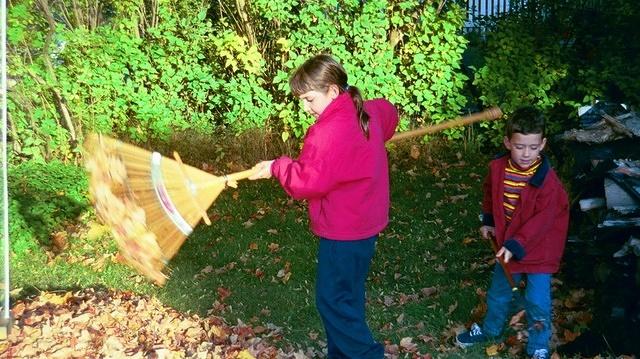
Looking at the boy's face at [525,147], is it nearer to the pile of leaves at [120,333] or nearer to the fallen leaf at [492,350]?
the fallen leaf at [492,350]

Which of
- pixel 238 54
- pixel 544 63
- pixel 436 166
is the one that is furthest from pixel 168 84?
pixel 544 63

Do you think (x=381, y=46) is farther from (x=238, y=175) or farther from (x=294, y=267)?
(x=238, y=175)

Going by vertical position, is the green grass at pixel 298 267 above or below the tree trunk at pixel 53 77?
below

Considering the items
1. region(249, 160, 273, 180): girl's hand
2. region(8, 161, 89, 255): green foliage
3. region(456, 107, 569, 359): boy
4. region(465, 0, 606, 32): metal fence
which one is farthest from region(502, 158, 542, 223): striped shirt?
region(465, 0, 606, 32): metal fence

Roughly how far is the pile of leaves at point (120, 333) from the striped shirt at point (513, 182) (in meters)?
1.57

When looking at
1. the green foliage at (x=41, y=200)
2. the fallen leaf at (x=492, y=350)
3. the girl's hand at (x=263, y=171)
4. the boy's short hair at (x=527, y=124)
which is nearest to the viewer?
the girl's hand at (x=263, y=171)

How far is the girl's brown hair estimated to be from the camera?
365 centimetres

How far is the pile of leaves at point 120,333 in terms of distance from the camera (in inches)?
165

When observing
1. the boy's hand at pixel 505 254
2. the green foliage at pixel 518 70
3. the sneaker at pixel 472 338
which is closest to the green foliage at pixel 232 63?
the green foliage at pixel 518 70

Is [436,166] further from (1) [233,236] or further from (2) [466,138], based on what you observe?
(1) [233,236]

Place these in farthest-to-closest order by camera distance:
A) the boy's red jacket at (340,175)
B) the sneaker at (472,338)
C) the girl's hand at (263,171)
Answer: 1. the sneaker at (472,338)
2. the girl's hand at (263,171)
3. the boy's red jacket at (340,175)

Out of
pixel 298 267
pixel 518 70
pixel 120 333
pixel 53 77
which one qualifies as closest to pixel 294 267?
pixel 298 267

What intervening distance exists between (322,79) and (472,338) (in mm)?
1978

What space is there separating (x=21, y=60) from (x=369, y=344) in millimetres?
5780
